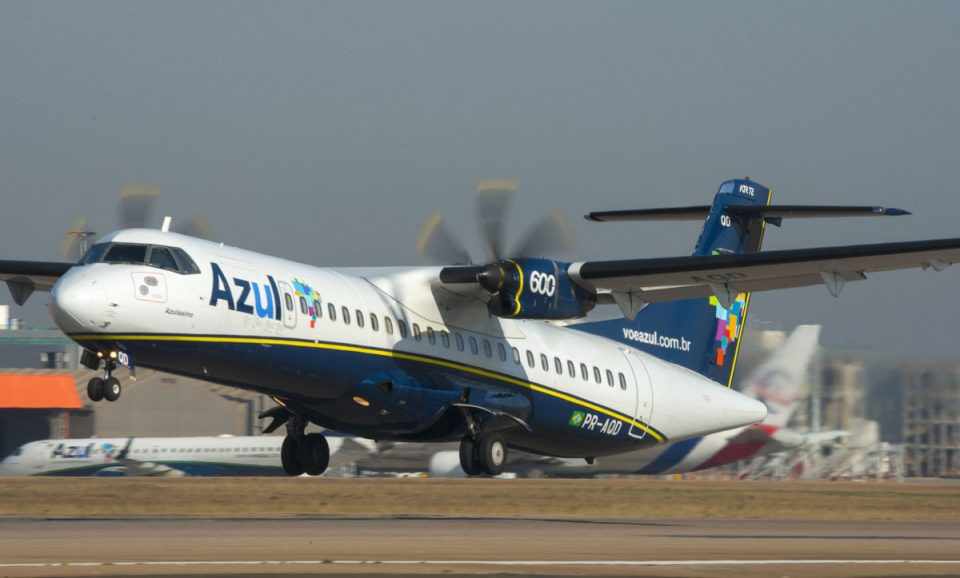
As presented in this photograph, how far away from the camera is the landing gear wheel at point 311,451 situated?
22.3 m

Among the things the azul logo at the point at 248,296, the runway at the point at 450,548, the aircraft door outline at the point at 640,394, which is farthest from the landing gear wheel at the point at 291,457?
the aircraft door outline at the point at 640,394

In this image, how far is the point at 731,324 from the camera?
90.7 ft

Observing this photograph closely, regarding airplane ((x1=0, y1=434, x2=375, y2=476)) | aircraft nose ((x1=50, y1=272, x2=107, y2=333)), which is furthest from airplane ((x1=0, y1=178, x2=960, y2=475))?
airplane ((x1=0, y1=434, x2=375, y2=476))

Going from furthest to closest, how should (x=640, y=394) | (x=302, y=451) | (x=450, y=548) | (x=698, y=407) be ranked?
1. (x=698, y=407)
2. (x=640, y=394)
3. (x=302, y=451)
4. (x=450, y=548)

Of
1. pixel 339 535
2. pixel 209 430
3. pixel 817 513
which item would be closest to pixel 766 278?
pixel 817 513

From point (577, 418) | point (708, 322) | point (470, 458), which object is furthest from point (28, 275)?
point (708, 322)

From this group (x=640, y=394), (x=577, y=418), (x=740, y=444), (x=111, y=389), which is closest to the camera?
(x=111, y=389)

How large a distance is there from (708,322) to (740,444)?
37.1 ft

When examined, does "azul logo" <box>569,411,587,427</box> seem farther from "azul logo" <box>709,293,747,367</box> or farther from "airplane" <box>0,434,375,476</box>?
"airplane" <box>0,434,375,476</box>

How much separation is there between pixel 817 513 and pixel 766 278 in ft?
18.1

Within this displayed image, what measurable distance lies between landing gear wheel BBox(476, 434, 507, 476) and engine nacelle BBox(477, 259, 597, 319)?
2.17 metres

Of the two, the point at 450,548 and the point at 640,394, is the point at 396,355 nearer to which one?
the point at 640,394

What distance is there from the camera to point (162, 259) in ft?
59.5

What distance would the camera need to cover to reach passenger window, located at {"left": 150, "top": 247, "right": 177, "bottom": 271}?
18078mm
